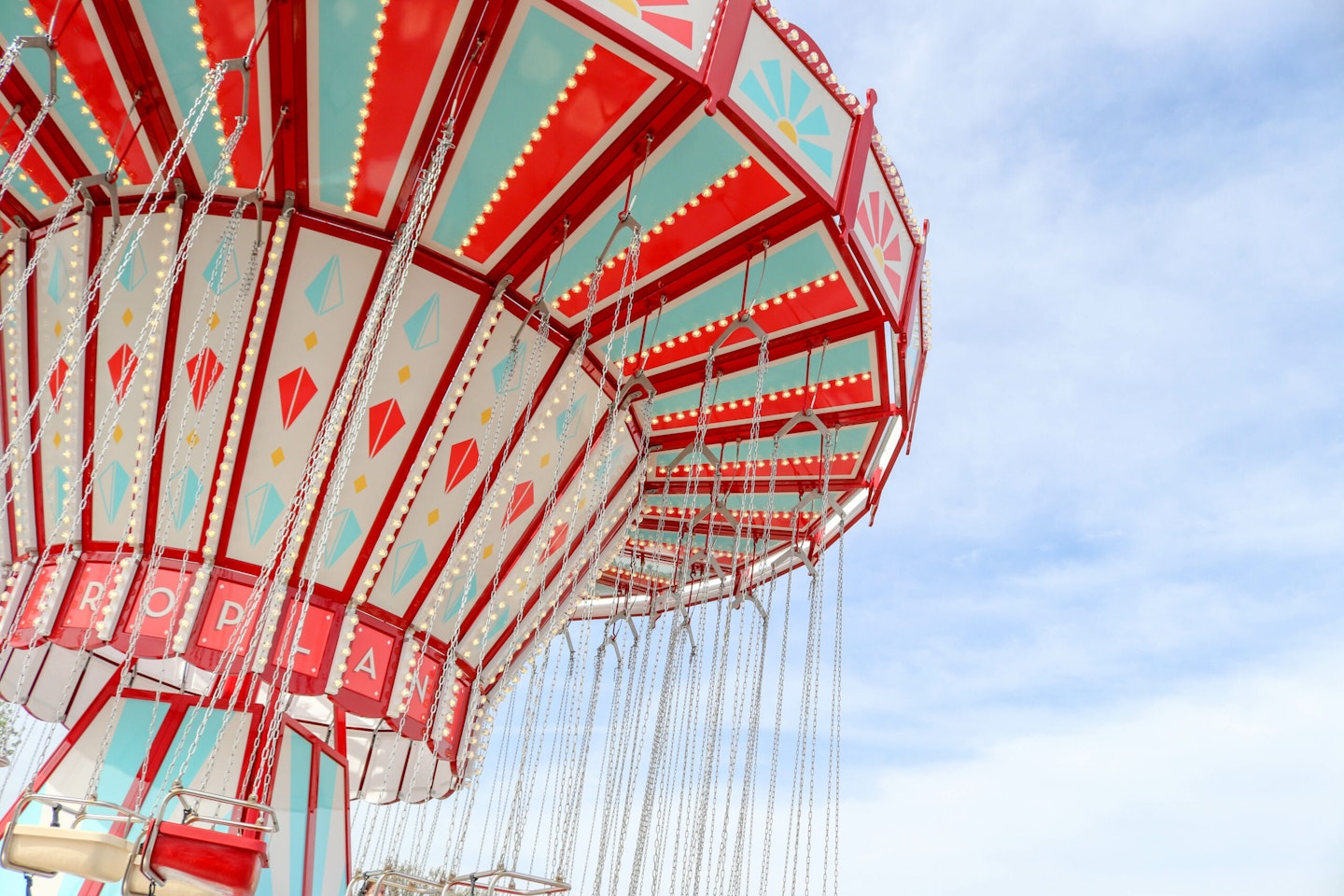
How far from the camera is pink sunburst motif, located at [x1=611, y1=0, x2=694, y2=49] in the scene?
19.0 feet

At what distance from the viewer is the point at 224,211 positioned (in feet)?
23.9

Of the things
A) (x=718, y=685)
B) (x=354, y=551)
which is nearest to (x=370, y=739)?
(x=354, y=551)

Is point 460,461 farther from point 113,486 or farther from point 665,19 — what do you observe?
point 665,19

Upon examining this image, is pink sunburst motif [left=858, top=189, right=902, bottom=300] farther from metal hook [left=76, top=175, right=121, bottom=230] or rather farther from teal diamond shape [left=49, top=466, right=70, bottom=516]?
teal diamond shape [left=49, top=466, right=70, bottom=516]

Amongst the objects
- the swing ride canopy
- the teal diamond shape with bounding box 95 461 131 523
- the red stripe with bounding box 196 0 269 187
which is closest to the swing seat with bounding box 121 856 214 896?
the swing ride canopy

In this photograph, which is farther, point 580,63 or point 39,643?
point 39,643

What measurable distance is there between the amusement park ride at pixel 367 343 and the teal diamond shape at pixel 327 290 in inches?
0.8

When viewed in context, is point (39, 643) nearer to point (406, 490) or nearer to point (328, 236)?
point (406, 490)

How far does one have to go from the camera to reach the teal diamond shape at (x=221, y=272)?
7309 mm

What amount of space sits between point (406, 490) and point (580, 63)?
11.2ft

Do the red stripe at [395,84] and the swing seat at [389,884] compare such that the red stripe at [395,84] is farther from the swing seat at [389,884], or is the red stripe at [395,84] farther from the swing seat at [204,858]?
the swing seat at [389,884]

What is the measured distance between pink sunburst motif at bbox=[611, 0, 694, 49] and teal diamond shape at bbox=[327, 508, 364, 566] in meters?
4.06

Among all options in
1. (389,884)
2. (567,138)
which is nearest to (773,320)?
(567,138)

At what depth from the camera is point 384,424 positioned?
7691mm
